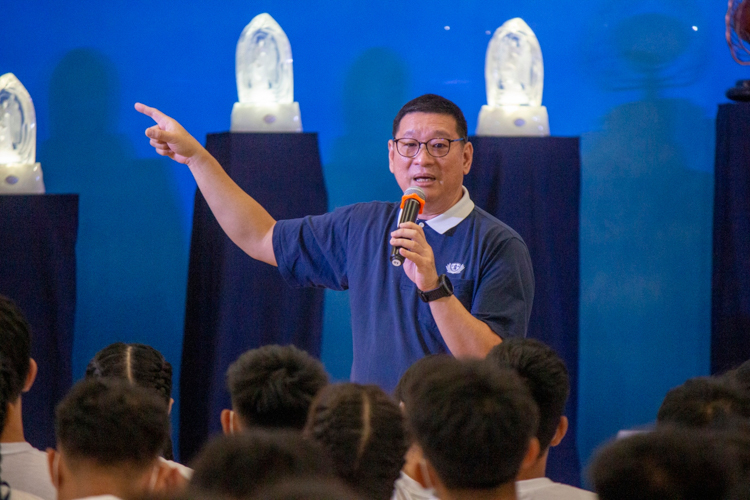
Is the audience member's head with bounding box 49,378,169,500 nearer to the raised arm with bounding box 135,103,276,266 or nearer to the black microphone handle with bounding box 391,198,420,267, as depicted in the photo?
the black microphone handle with bounding box 391,198,420,267


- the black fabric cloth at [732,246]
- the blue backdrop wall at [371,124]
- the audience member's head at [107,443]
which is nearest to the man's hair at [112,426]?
the audience member's head at [107,443]

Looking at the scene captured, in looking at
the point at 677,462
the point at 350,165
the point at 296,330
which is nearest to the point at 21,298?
the point at 296,330

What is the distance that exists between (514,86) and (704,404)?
1868mm

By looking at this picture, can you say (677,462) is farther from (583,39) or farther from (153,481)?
(583,39)

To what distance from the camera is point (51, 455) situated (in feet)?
3.96

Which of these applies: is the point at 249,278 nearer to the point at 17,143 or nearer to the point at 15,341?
the point at 17,143

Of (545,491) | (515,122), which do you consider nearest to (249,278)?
(515,122)

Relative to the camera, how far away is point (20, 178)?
10.1ft

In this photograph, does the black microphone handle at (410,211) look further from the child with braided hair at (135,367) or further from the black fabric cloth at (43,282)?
the black fabric cloth at (43,282)

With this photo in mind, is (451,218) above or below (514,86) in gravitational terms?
below

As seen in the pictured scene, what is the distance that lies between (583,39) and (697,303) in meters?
1.35

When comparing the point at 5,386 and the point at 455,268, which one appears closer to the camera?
the point at 5,386

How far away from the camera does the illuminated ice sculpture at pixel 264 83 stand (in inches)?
120

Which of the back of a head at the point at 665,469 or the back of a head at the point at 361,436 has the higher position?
the back of a head at the point at 665,469
